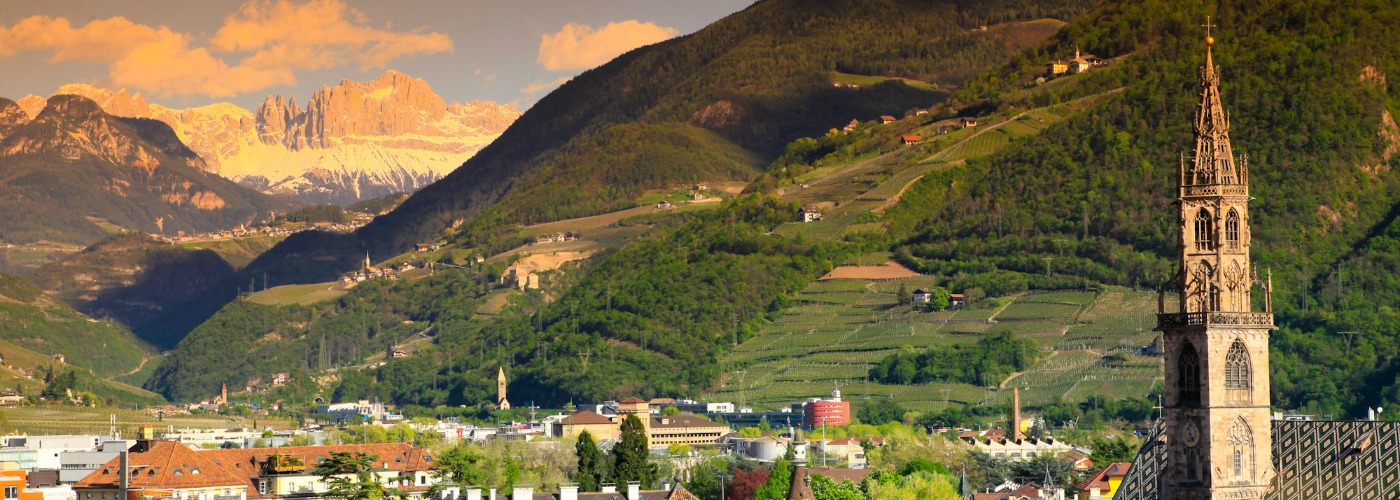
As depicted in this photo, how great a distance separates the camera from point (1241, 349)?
78.7 meters

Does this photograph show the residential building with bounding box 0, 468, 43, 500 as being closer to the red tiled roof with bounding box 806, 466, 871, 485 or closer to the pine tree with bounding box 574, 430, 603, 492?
the pine tree with bounding box 574, 430, 603, 492

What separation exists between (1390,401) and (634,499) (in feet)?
315

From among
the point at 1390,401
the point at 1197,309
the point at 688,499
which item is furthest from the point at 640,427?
the point at 1197,309

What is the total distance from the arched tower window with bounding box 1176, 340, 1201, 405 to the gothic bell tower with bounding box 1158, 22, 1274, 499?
3 centimetres

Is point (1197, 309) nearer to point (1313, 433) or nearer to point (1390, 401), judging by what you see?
point (1313, 433)

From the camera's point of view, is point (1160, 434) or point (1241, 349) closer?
point (1241, 349)

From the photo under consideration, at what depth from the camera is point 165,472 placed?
125438 millimetres

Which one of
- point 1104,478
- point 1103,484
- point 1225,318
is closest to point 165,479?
point 1103,484

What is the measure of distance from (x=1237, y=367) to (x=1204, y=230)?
173 inches

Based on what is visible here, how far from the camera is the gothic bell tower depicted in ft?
256

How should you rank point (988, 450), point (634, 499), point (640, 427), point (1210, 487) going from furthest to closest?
point (988, 450)
point (640, 427)
point (634, 499)
point (1210, 487)

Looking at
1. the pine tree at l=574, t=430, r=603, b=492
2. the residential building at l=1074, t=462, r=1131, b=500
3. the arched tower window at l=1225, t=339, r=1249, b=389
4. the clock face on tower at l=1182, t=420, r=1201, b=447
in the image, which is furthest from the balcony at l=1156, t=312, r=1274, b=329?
the pine tree at l=574, t=430, r=603, b=492

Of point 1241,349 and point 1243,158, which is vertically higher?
point 1243,158

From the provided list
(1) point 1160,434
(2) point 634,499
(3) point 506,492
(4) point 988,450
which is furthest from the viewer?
(4) point 988,450
